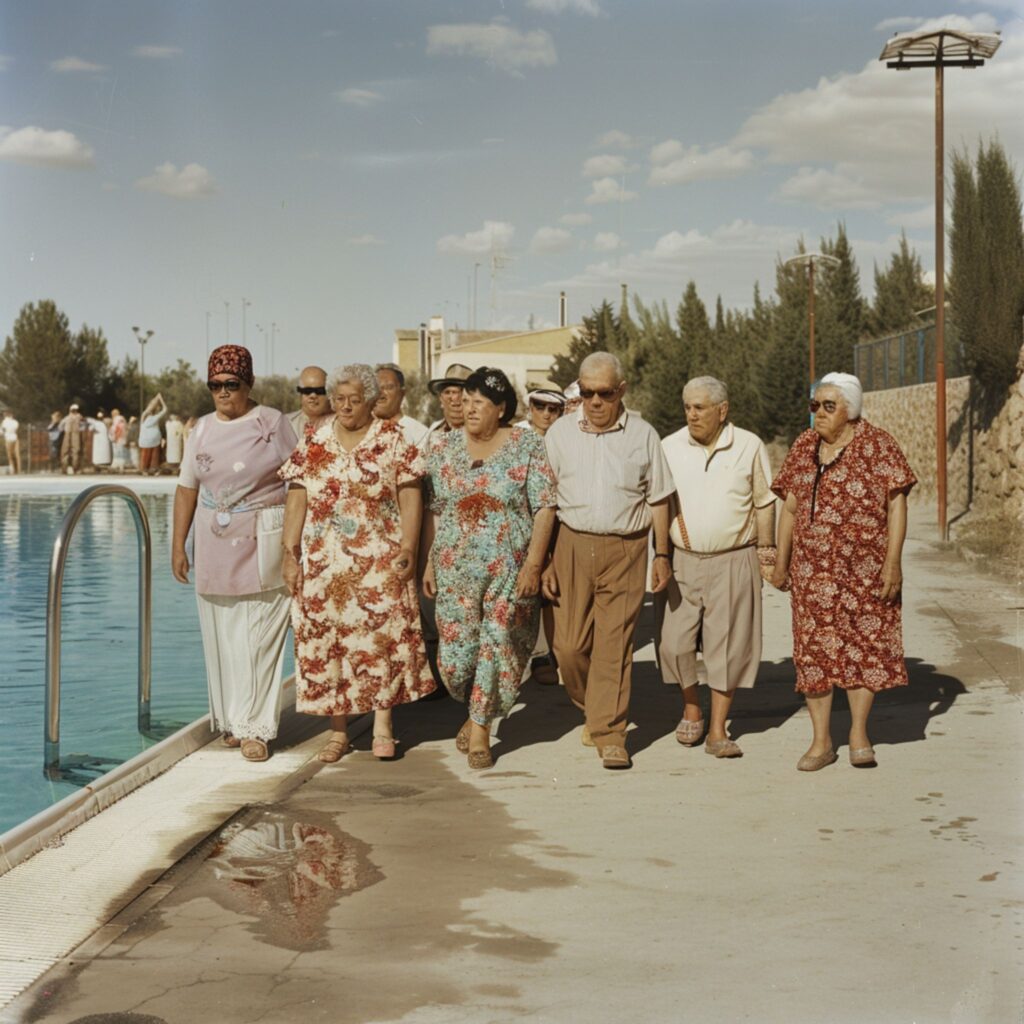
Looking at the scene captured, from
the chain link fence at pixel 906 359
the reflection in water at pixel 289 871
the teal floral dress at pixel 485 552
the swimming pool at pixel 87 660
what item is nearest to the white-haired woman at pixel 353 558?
the teal floral dress at pixel 485 552

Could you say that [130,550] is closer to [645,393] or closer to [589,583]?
[589,583]

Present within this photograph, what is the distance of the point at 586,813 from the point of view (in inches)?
252

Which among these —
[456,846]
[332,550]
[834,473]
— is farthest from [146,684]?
[834,473]

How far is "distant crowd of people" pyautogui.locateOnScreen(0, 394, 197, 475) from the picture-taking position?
3903 cm

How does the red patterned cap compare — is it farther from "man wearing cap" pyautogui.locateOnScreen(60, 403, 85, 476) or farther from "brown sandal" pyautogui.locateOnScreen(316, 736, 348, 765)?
"man wearing cap" pyautogui.locateOnScreen(60, 403, 85, 476)

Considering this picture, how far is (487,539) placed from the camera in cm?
739

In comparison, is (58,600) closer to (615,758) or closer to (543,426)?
(615,758)

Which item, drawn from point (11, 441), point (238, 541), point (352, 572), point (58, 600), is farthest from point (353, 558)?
point (11, 441)

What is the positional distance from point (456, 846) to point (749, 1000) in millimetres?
1858

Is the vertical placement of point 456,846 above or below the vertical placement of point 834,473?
below

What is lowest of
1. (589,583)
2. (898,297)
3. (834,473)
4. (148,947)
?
(148,947)

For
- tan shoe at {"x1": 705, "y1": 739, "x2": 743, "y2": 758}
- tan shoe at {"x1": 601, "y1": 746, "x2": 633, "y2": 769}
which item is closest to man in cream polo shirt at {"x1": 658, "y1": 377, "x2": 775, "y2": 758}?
tan shoe at {"x1": 705, "y1": 739, "x2": 743, "y2": 758}

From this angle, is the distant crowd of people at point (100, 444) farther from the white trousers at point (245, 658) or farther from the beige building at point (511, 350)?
the beige building at point (511, 350)

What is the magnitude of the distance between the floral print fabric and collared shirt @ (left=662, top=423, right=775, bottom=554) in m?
1.29
